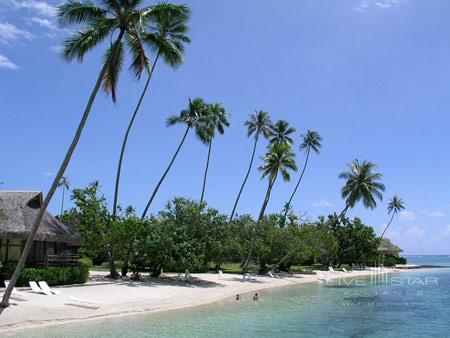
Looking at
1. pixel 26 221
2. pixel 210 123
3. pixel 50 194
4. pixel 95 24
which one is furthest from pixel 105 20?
pixel 210 123

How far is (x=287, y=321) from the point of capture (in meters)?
19.6

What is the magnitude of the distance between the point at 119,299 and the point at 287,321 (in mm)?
7946

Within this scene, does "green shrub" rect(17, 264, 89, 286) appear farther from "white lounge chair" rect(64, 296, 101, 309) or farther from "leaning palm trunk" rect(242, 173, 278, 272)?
"leaning palm trunk" rect(242, 173, 278, 272)

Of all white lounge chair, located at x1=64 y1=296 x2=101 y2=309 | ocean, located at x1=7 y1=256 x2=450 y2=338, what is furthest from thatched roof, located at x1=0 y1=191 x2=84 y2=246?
ocean, located at x1=7 y1=256 x2=450 y2=338

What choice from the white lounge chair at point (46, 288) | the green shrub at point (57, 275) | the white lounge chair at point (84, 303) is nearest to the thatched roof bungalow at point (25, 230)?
the green shrub at point (57, 275)

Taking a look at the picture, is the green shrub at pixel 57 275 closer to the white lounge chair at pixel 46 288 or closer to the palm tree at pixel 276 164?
the white lounge chair at pixel 46 288

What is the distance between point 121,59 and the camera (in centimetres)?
1995

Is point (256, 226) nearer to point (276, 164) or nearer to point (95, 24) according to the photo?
point (276, 164)

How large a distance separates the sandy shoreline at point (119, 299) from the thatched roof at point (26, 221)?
2875mm

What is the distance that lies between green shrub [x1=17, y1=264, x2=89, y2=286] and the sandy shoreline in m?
0.73

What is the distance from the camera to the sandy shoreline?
53.9 ft

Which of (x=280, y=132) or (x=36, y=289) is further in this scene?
(x=280, y=132)

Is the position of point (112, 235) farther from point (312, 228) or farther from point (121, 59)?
point (312, 228)

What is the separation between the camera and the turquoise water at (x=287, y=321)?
53.1 ft
